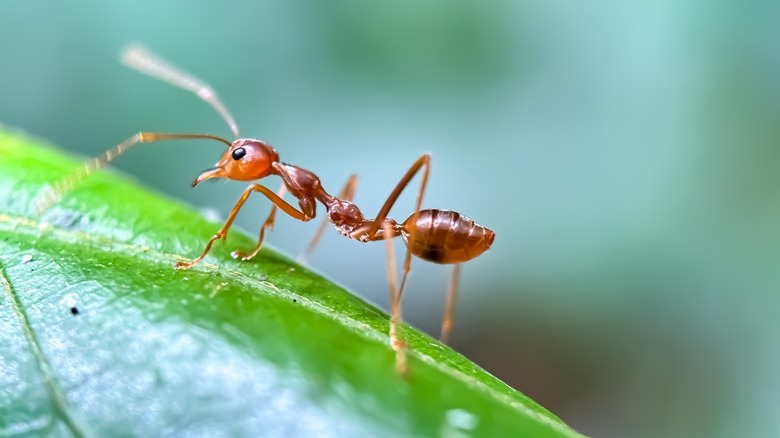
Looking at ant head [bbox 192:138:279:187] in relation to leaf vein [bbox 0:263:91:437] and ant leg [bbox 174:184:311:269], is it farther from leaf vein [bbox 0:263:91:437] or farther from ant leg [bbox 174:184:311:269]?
leaf vein [bbox 0:263:91:437]

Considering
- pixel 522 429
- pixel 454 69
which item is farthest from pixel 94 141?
pixel 522 429

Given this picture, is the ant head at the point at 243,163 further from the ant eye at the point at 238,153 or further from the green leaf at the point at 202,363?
the green leaf at the point at 202,363

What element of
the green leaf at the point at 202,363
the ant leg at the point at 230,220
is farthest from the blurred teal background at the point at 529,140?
the green leaf at the point at 202,363

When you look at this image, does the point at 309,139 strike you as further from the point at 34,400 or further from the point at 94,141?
the point at 34,400

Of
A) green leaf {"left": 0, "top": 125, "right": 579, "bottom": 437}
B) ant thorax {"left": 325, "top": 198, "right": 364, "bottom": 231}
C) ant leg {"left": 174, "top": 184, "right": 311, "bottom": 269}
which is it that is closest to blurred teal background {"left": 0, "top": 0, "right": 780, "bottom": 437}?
ant thorax {"left": 325, "top": 198, "right": 364, "bottom": 231}

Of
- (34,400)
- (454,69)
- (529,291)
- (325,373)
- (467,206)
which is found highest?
(454,69)
